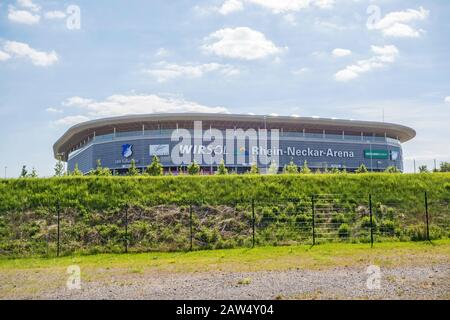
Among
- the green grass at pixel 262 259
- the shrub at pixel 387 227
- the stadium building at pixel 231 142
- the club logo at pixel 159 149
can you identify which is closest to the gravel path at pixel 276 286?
the green grass at pixel 262 259

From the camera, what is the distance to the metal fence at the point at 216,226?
22250 millimetres

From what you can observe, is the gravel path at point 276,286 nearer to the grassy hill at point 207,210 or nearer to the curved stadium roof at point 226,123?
the grassy hill at point 207,210

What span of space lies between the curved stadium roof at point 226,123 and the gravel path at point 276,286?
77507 millimetres

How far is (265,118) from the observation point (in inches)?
3730

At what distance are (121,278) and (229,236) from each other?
9466mm

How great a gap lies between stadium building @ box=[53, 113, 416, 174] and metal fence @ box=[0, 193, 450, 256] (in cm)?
6102

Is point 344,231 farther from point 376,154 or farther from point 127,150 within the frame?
point 376,154

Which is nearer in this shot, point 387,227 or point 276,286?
point 276,286

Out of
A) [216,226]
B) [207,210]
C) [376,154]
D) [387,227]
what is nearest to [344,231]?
[387,227]

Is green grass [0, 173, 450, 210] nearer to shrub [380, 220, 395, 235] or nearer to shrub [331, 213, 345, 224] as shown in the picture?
shrub [331, 213, 345, 224]

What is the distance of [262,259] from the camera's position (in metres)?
18.0

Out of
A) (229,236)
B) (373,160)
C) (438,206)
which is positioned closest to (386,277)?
(229,236)

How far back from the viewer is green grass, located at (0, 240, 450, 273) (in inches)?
635

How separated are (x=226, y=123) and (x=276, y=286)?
84.6 meters
